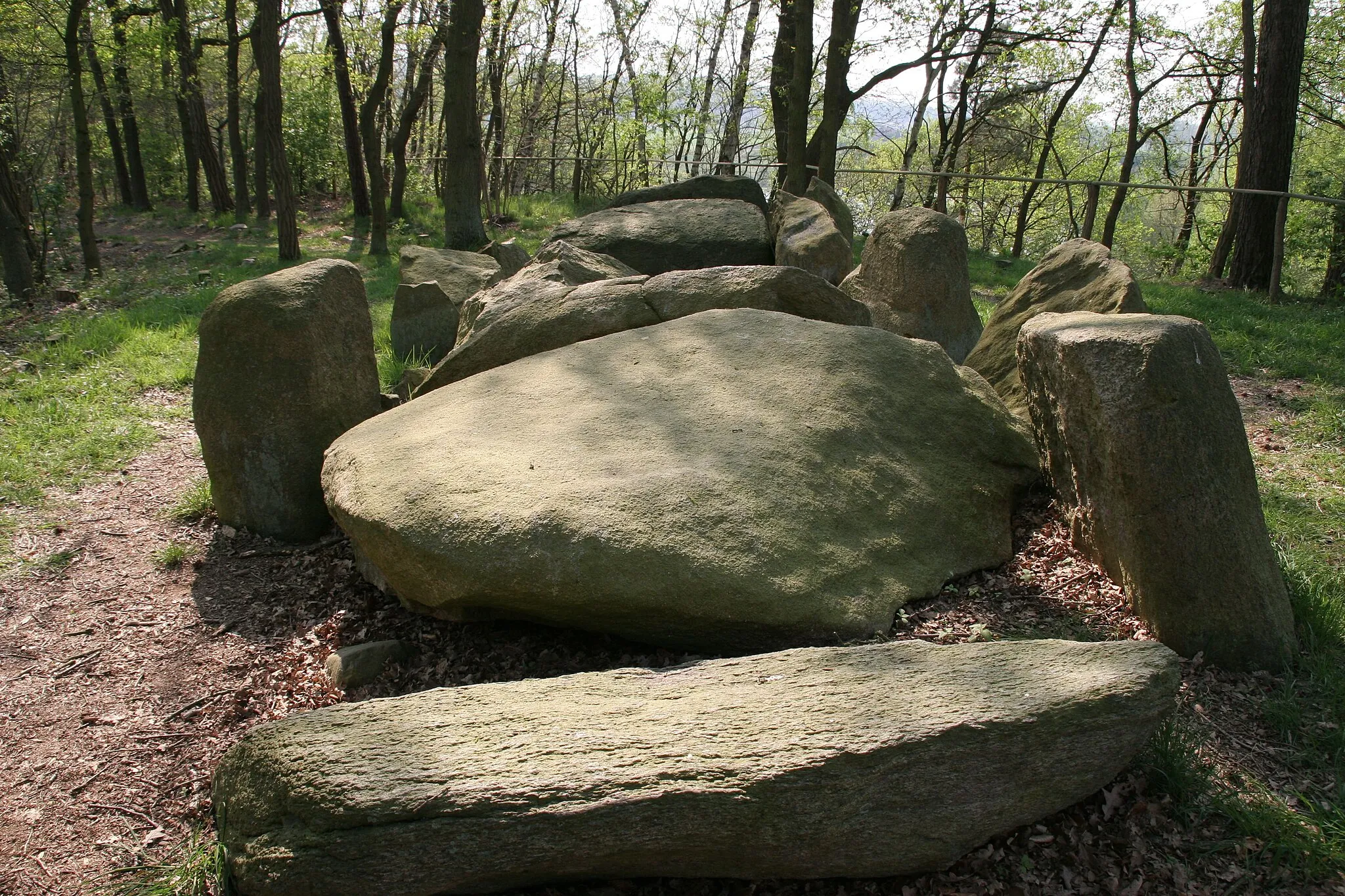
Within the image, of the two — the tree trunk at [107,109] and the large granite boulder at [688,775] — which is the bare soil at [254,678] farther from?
the tree trunk at [107,109]

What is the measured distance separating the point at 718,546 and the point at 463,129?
8.98 m

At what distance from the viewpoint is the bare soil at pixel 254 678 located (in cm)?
257

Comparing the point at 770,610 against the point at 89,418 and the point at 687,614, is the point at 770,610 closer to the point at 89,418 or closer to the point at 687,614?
the point at 687,614

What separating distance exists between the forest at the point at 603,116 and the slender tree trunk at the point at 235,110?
63 mm

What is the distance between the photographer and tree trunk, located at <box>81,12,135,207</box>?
12883mm

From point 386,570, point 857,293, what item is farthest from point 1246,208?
point 386,570

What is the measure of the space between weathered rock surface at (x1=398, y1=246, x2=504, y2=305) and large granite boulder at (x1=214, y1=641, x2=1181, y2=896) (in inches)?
213

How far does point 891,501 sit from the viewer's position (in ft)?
12.8

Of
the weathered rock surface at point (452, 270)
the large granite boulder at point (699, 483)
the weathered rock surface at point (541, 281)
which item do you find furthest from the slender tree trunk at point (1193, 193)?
the large granite boulder at point (699, 483)

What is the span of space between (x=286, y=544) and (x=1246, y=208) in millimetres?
10548

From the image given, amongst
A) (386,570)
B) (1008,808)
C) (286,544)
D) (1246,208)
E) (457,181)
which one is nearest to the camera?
(1008,808)

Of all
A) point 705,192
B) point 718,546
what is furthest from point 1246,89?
point 718,546

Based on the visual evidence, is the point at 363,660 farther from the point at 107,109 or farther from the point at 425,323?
the point at 107,109

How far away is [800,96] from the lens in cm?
1091
